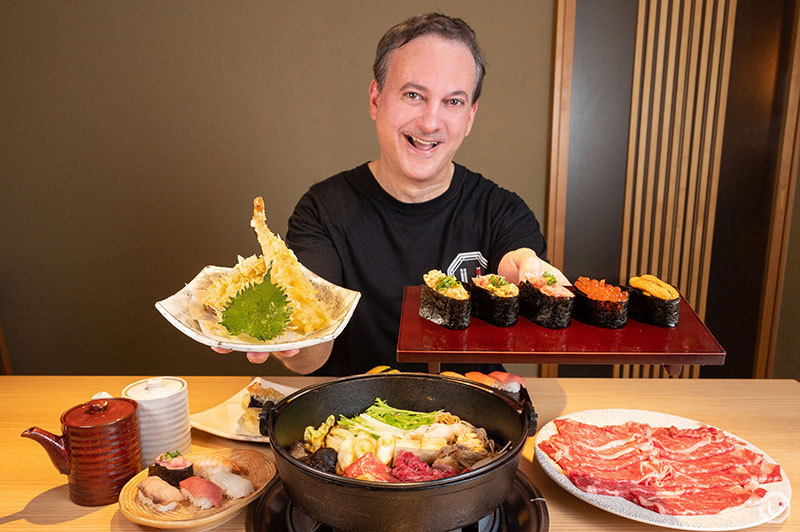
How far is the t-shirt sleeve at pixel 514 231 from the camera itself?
235cm

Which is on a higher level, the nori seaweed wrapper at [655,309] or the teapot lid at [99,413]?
the nori seaweed wrapper at [655,309]

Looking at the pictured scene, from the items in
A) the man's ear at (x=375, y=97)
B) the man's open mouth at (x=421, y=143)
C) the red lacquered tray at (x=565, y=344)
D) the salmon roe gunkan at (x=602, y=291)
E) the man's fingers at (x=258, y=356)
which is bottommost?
the man's fingers at (x=258, y=356)

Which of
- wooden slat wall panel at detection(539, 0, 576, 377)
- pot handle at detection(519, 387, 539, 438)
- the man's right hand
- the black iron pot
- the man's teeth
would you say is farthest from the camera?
wooden slat wall panel at detection(539, 0, 576, 377)

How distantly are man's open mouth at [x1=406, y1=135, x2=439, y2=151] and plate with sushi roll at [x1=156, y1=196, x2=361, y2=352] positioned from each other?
84 centimetres

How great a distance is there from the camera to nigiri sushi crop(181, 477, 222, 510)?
3.87 ft

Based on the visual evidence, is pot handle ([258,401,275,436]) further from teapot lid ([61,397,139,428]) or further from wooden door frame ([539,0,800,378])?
wooden door frame ([539,0,800,378])

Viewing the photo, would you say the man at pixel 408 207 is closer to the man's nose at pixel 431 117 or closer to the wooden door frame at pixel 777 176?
the man's nose at pixel 431 117

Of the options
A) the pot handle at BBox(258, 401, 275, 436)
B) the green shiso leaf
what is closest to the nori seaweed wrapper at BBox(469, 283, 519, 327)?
the green shiso leaf

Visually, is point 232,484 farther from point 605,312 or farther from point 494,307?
point 605,312

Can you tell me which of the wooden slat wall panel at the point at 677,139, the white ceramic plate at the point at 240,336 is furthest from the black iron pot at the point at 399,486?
A: the wooden slat wall panel at the point at 677,139

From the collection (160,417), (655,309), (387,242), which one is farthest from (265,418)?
(387,242)

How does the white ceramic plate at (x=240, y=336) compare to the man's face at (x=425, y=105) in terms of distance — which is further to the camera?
the man's face at (x=425, y=105)

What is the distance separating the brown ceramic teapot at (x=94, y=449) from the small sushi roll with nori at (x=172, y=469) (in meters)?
0.09

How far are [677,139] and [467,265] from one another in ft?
6.91
